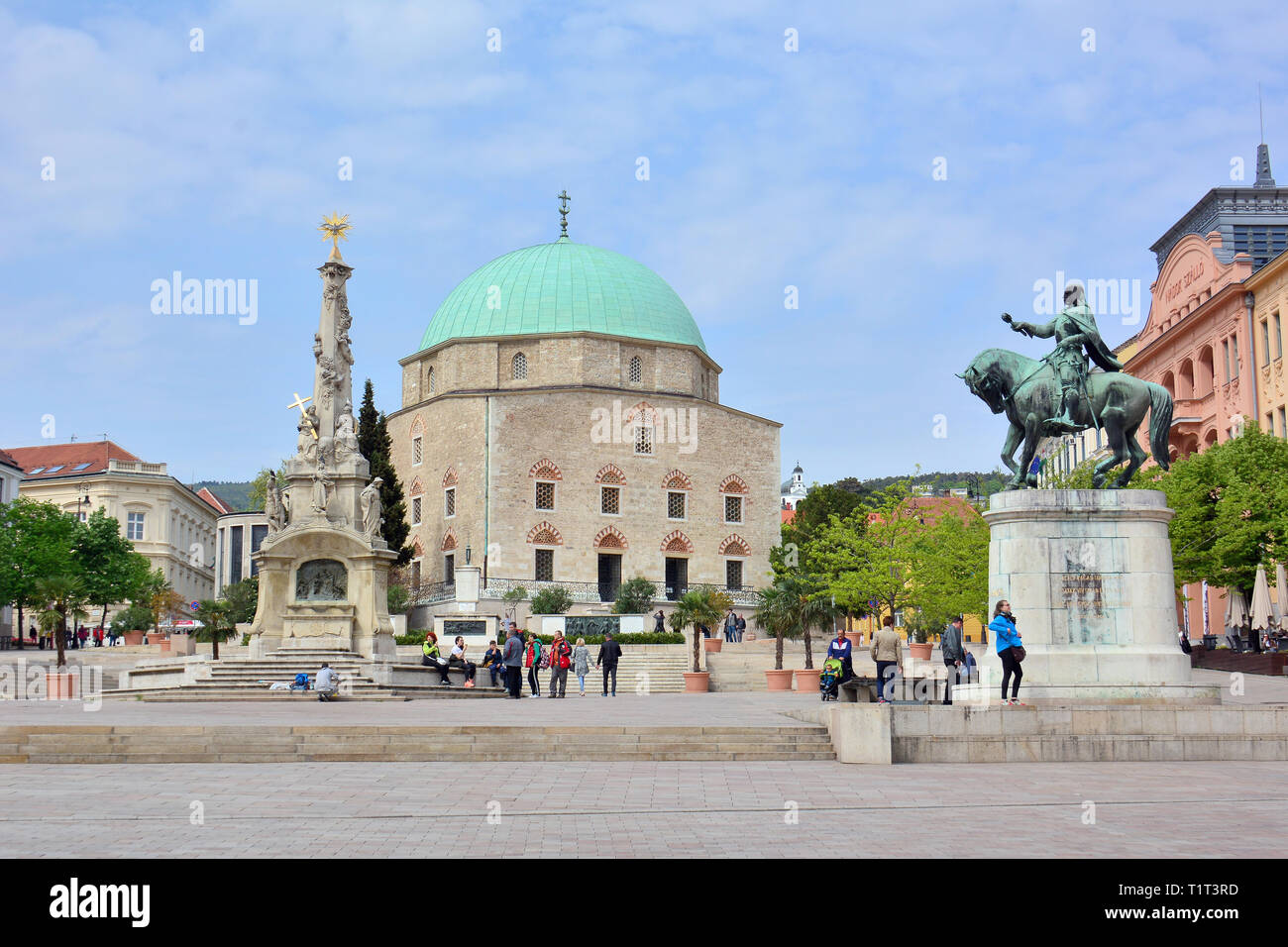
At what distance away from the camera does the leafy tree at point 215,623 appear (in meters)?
42.0

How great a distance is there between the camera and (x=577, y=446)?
209ft

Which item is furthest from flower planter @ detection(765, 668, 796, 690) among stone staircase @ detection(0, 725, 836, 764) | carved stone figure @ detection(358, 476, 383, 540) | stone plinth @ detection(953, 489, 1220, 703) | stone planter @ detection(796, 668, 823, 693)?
stone staircase @ detection(0, 725, 836, 764)

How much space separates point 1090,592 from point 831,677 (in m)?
6.86

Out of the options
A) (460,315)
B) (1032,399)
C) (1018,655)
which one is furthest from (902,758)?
(460,315)

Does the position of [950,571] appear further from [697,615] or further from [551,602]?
[551,602]

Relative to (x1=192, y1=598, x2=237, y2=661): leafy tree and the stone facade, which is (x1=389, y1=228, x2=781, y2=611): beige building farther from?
(x1=192, y1=598, x2=237, y2=661): leafy tree

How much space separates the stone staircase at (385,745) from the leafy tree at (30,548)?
39766 millimetres

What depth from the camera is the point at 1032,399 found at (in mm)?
16938

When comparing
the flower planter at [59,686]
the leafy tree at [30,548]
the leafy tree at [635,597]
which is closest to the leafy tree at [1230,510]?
the flower planter at [59,686]

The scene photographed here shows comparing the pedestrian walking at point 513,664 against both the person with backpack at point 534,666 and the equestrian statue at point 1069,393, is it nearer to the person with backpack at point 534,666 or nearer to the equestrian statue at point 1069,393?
the person with backpack at point 534,666

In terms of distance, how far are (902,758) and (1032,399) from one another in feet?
18.3

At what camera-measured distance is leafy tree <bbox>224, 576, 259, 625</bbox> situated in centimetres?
4991
